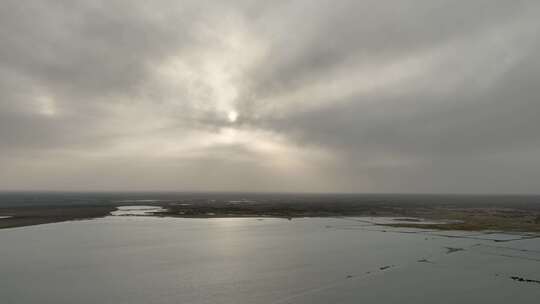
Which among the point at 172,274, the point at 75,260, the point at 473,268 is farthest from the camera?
the point at 75,260

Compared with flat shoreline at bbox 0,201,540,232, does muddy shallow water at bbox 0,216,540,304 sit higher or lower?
lower

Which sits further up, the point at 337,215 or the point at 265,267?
the point at 337,215

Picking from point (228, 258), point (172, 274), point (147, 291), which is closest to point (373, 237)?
point (228, 258)

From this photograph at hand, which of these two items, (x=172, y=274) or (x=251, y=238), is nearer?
(x=172, y=274)

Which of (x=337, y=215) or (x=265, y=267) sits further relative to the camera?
(x=337, y=215)

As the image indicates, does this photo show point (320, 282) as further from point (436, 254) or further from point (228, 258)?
point (436, 254)

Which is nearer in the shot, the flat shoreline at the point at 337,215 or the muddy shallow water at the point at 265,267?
the muddy shallow water at the point at 265,267

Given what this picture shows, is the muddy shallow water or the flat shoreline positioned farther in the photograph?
the flat shoreline

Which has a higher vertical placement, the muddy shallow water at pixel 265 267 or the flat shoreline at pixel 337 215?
the flat shoreline at pixel 337 215
